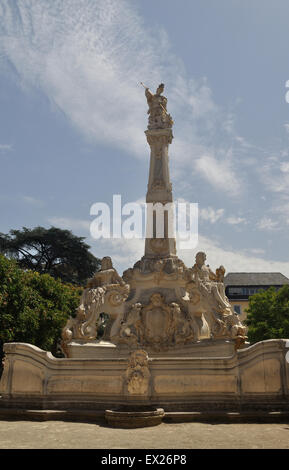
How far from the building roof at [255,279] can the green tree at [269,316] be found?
2730 centimetres

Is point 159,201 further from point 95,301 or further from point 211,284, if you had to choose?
point 95,301

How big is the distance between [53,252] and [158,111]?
22.7m

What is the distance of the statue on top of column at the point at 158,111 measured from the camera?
19.8m

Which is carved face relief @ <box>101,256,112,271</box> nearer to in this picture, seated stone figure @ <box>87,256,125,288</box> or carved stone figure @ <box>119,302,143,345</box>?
seated stone figure @ <box>87,256,125,288</box>

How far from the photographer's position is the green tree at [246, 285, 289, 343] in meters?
28.0

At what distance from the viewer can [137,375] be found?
1080 centimetres

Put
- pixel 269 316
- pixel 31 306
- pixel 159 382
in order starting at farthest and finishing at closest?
pixel 269 316, pixel 31 306, pixel 159 382

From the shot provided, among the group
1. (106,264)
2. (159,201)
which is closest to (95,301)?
(106,264)

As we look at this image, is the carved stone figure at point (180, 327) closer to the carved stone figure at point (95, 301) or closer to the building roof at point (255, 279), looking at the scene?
the carved stone figure at point (95, 301)

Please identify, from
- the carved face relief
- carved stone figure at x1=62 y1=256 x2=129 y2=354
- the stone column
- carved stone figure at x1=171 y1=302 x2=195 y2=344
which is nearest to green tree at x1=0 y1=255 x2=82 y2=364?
carved stone figure at x1=62 y1=256 x2=129 y2=354

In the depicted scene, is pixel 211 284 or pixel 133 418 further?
pixel 211 284

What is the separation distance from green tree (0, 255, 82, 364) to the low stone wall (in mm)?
9190
